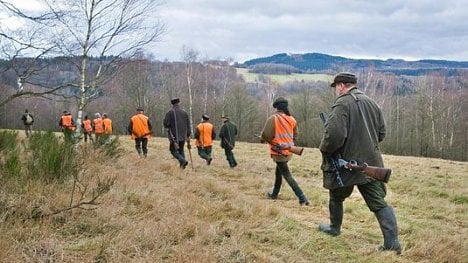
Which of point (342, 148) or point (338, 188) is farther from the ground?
point (342, 148)

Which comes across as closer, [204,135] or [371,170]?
[371,170]

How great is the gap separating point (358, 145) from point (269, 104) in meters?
49.6

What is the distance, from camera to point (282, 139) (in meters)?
7.52

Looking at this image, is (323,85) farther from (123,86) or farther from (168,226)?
(168,226)

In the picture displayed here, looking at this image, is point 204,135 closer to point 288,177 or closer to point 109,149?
point 109,149

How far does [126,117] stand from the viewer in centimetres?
5022

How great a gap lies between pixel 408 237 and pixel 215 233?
257cm

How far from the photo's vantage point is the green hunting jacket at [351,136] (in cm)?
483

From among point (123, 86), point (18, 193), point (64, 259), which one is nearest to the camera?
point (64, 259)

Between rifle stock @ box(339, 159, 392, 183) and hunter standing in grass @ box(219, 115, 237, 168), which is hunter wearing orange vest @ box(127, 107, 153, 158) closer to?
hunter standing in grass @ box(219, 115, 237, 168)

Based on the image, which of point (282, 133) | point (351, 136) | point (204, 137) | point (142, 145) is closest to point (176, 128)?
point (142, 145)

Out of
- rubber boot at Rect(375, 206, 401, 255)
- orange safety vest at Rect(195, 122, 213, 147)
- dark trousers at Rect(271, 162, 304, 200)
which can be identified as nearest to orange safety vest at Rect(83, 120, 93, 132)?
orange safety vest at Rect(195, 122, 213, 147)

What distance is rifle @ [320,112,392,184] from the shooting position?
4559 mm

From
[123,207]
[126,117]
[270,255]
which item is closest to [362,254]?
[270,255]
